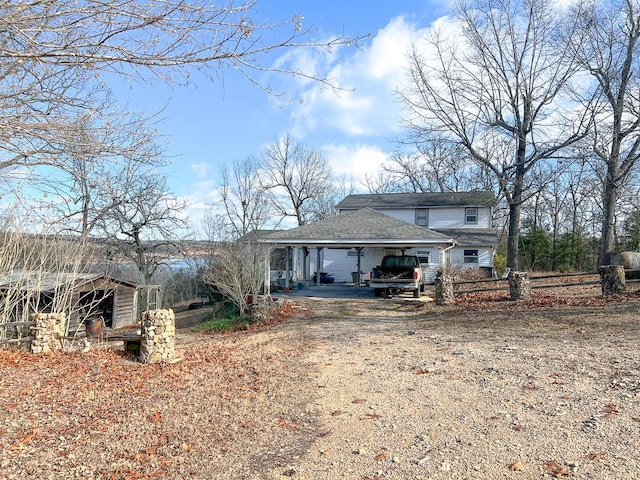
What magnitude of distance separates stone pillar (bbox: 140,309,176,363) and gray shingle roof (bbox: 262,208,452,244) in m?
10.1

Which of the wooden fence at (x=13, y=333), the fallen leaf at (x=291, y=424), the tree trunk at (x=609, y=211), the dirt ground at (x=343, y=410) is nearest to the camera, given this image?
the dirt ground at (x=343, y=410)

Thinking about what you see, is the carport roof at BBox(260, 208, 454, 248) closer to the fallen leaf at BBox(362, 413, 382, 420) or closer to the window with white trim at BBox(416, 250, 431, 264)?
the window with white trim at BBox(416, 250, 431, 264)

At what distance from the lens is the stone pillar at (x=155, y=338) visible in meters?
8.32

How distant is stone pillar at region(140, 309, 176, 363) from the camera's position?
8.32 m

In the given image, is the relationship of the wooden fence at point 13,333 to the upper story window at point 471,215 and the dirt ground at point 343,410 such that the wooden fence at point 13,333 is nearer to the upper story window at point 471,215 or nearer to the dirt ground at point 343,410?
the dirt ground at point 343,410

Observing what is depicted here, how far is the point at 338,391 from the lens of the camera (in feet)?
20.8

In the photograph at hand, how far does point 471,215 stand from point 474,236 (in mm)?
1861

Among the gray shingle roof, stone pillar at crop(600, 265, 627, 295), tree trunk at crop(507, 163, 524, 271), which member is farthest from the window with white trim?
stone pillar at crop(600, 265, 627, 295)

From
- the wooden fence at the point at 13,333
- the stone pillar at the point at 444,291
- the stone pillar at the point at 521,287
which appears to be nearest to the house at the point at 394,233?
the stone pillar at the point at 444,291

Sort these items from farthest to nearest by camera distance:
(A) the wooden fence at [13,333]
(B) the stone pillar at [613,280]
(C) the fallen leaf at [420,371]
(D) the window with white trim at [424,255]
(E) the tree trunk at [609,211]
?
1. (D) the window with white trim at [424,255]
2. (E) the tree trunk at [609,211]
3. (B) the stone pillar at [613,280]
4. (A) the wooden fence at [13,333]
5. (C) the fallen leaf at [420,371]

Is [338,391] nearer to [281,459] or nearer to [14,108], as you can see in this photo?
[281,459]

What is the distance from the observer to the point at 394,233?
61.9ft

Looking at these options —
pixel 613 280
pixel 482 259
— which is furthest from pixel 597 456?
pixel 482 259

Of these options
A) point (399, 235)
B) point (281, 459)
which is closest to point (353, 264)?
point (399, 235)
